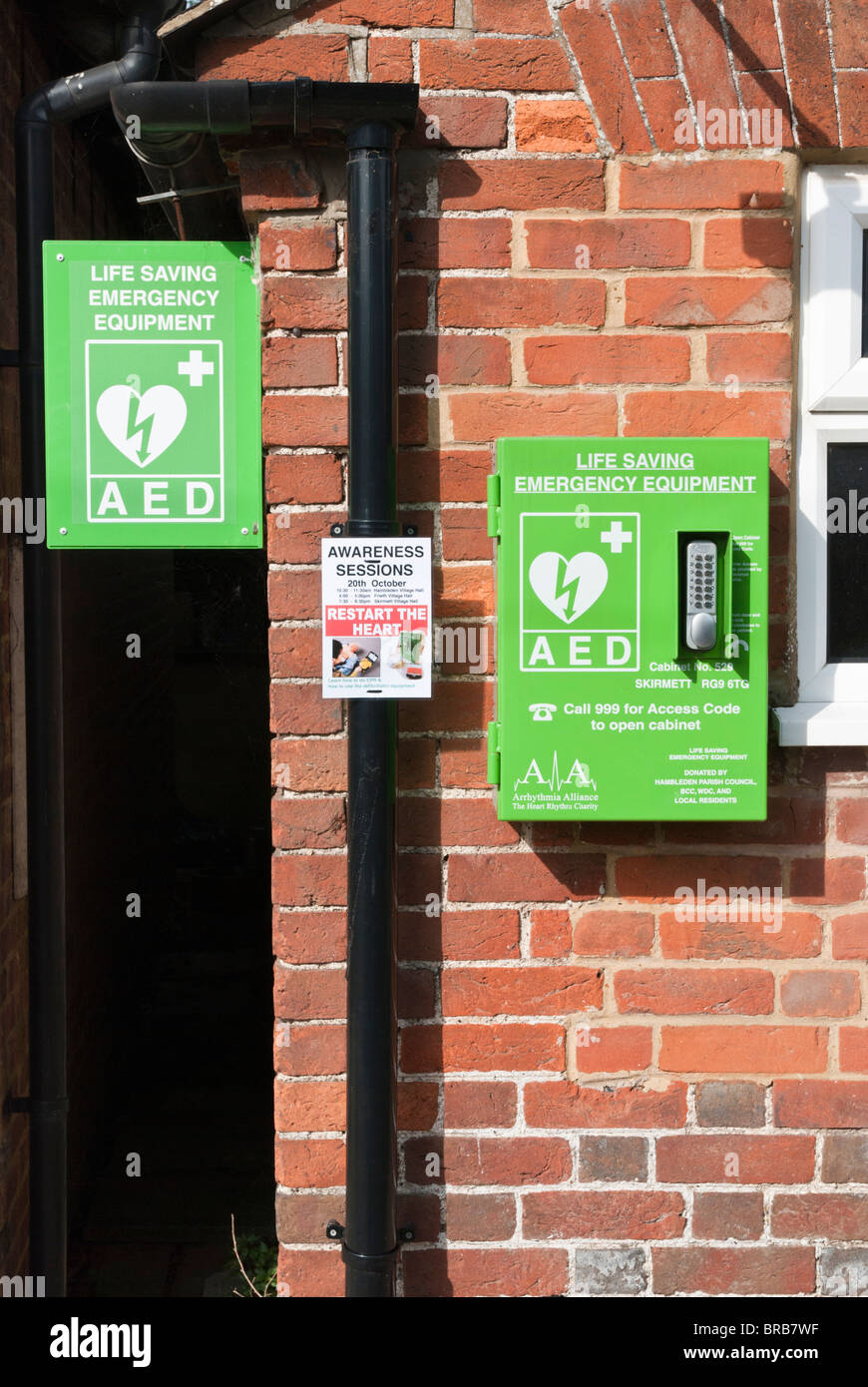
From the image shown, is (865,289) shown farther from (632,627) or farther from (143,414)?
(143,414)

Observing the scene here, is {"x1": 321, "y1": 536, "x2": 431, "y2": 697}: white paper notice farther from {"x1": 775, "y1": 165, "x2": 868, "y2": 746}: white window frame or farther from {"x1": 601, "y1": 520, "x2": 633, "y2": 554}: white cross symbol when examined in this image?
{"x1": 775, "y1": 165, "x2": 868, "y2": 746}: white window frame

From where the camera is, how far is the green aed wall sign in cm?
234

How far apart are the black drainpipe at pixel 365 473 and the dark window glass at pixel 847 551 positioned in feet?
2.85

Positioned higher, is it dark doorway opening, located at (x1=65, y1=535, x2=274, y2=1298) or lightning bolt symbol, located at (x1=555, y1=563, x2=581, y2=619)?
lightning bolt symbol, located at (x1=555, y1=563, x2=581, y2=619)

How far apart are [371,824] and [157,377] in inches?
38.9

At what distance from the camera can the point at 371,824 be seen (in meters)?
2.19

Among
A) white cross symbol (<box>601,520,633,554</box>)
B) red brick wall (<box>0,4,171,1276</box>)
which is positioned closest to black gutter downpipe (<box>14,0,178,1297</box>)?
red brick wall (<box>0,4,171,1276</box>)

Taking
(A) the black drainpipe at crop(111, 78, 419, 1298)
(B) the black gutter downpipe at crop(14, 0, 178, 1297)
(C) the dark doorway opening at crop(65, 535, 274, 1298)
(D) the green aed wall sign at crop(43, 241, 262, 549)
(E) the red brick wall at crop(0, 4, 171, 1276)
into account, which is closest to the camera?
(A) the black drainpipe at crop(111, 78, 419, 1298)

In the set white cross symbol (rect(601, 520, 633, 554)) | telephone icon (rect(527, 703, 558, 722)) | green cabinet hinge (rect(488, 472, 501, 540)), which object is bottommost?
telephone icon (rect(527, 703, 558, 722))

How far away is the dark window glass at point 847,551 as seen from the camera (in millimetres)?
2293

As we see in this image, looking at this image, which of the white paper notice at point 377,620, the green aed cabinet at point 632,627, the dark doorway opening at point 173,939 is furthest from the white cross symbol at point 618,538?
the dark doorway opening at point 173,939

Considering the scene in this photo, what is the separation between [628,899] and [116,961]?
346 centimetres

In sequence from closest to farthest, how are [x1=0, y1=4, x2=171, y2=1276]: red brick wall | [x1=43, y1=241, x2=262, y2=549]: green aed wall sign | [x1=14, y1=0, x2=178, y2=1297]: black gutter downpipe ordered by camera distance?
1. [x1=43, y1=241, x2=262, y2=549]: green aed wall sign
2. [x1=14, y1=0, x2=178, y2=1297]: black gutter downpipe
3. [x1=0, y1=4, x2=171, y2=1276]: red brick wall

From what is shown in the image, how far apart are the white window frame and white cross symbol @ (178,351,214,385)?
1.17 m
